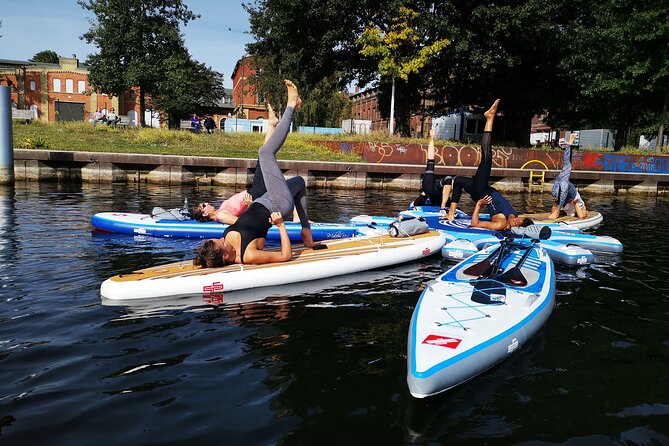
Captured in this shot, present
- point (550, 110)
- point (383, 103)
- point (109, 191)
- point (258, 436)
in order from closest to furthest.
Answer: point (258, 436) < point (109, 191) < point (550, 110) < point (383, 103)

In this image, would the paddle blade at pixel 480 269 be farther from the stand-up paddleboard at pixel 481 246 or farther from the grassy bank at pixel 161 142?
the grassy bank at pixel 161 142

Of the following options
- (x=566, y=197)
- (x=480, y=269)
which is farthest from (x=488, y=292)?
(x=566, y=197)

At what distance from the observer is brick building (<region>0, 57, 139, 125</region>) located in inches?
2446

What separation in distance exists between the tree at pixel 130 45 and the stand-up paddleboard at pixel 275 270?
31.4m

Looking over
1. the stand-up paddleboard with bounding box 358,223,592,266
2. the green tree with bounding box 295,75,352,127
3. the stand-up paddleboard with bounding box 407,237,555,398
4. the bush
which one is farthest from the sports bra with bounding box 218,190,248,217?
the green tree with bounding box 295,75,352,127

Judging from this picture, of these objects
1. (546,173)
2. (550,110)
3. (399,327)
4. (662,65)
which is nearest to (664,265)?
(399,327)

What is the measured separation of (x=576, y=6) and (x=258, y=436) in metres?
32.9

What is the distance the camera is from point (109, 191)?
67.6 ft

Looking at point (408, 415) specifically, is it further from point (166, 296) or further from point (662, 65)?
point (662, 65)

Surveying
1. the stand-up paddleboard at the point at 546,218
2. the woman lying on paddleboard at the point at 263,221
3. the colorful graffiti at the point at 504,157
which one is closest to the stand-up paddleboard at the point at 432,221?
the stand-up paddleboard at the point at 546,218

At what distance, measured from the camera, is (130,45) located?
3625 cm

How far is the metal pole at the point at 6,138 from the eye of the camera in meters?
19.1

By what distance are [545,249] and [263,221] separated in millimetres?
5958

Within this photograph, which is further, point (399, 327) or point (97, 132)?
point (97, 132)
